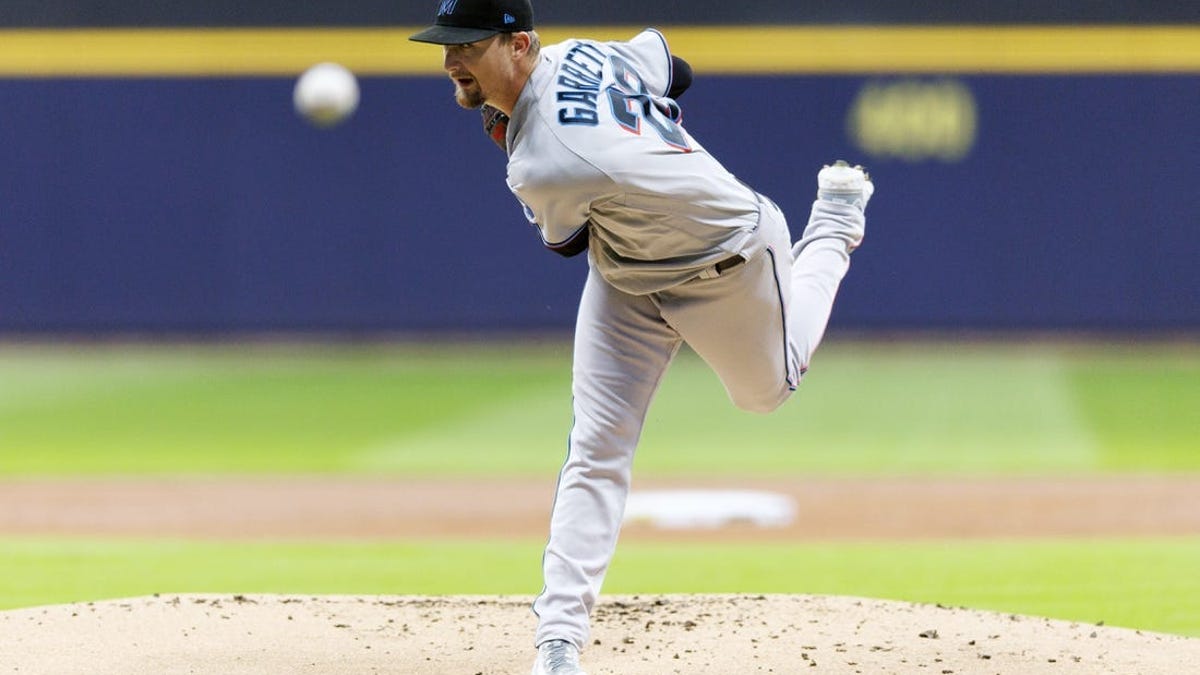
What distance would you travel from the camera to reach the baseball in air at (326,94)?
41.0ft

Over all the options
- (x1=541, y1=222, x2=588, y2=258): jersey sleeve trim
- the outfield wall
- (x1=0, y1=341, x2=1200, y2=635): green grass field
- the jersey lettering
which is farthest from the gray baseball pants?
the outfield wall

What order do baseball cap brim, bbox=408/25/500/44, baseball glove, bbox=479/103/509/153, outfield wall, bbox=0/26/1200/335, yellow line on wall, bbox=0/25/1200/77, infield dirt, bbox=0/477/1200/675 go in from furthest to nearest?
1. outfield wall, bbox=0/26/1200/335
2. yellow line on wall, bbox=0/25/1200/77
3. infield dirt, bbox=0/477/1200/675
4. baseball glove, bbox=479/103/509/153
5. baseball cap brim, bbox=408/25/500/44

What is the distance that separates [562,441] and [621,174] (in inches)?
249

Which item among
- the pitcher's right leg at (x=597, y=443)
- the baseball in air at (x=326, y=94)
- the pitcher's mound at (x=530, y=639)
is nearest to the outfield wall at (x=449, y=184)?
the baseball in air at (x=326, y=94)

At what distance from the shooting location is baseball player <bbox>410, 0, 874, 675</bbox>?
3.30m

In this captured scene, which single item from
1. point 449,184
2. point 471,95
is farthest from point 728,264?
point 449,184

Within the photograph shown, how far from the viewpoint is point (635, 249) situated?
3.52 metres

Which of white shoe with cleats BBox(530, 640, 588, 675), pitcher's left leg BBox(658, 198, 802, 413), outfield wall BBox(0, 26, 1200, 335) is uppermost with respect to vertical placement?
outfield wall BBox(0, 26, 1200, 335)

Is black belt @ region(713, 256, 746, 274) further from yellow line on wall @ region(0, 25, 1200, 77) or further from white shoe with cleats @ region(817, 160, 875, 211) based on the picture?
yellow line on wall @ region(0, 25, 1200, 77)

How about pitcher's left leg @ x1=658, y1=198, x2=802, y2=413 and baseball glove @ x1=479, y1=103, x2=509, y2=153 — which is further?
pitcher's left leg @ x1=658, y1=198, x2=802, y2=413

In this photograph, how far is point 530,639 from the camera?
4.18 meters

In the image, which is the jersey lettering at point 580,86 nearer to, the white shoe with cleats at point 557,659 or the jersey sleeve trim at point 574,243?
the jersey sleeve trim at point 574,243

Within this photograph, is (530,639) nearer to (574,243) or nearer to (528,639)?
(528,639)

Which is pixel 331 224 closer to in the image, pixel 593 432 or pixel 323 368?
pixel 323 368
